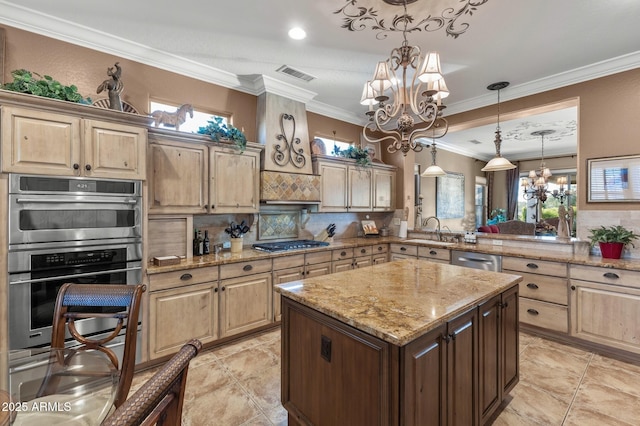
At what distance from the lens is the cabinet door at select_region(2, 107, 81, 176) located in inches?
79.4

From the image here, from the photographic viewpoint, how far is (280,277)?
3.49 m

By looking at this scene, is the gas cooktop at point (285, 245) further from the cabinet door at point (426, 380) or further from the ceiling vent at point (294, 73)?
the cabinet door at point (426, 380)

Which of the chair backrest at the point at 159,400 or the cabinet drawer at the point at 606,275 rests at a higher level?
the chair backrest at the point at 159,400

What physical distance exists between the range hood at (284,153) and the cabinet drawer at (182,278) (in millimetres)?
1129

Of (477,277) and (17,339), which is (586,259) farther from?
(17,339)

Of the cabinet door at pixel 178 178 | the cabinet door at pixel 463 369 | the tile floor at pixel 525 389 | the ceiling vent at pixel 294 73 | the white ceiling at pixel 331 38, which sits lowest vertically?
the tile floor at pixel 525 389

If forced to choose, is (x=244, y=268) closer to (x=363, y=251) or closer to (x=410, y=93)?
(x=363, y=251)

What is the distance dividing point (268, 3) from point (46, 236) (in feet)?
8.11

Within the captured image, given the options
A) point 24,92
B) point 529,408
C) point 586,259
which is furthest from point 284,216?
point 586,259

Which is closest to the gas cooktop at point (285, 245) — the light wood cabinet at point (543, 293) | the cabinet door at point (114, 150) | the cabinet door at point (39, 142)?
the cabinet door at point (114, 150)

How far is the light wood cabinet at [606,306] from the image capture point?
2740mm

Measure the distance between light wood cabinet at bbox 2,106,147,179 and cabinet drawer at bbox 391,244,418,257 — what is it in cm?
370

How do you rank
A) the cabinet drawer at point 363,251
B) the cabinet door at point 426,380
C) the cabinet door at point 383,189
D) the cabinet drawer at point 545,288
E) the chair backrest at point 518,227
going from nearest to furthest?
the cabinet door at point 426,380, the cabinet drawer at point 545,288, the cabinet drawer at point 363,251, the cabinet door at point 383,189, the chair backrest at point 518,227

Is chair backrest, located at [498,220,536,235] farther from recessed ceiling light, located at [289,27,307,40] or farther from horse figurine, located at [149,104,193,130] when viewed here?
horse figurine, located at [149,104,193,130]
